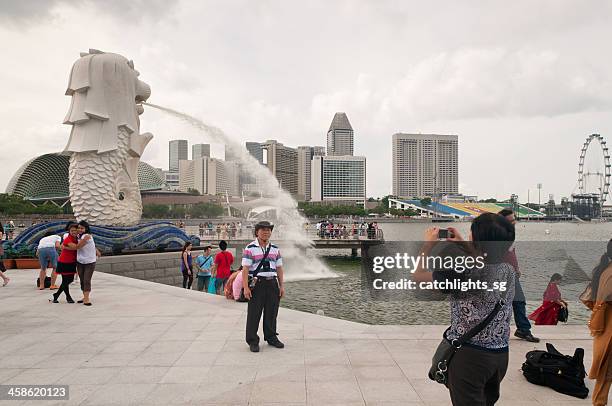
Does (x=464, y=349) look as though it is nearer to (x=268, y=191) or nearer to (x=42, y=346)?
(x=42, y=346)

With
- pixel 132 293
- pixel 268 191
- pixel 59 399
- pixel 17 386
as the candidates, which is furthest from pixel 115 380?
pixel 268 191

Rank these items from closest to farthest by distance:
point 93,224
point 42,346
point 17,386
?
point 17,386 < point 42,346 < point 93,224

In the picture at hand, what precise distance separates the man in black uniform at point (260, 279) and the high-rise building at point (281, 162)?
63.7 meters

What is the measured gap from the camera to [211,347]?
5855 millimetres

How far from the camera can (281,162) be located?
3848 inches

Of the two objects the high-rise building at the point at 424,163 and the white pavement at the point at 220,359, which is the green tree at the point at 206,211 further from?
the high-rise building at the point at 424,163

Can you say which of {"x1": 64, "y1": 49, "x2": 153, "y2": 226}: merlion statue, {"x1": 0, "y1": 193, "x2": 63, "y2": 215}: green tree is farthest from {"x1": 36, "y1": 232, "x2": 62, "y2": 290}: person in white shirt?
{"x1": 0, "y1": 193, "x2": 63, "y2": 215}: green tree

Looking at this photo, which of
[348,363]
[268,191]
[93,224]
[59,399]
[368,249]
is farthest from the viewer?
[368,249]

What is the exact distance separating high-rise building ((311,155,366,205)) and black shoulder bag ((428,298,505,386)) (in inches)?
5367

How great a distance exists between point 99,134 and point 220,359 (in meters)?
→ 14.5

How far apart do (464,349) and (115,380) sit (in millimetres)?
3689

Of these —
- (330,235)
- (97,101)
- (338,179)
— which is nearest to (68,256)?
(97,101)

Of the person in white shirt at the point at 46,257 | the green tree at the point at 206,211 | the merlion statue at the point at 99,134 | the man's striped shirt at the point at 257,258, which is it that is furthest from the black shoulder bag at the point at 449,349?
the green tree at the point at 206,211

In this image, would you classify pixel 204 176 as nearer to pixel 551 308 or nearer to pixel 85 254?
pixel 85 254
